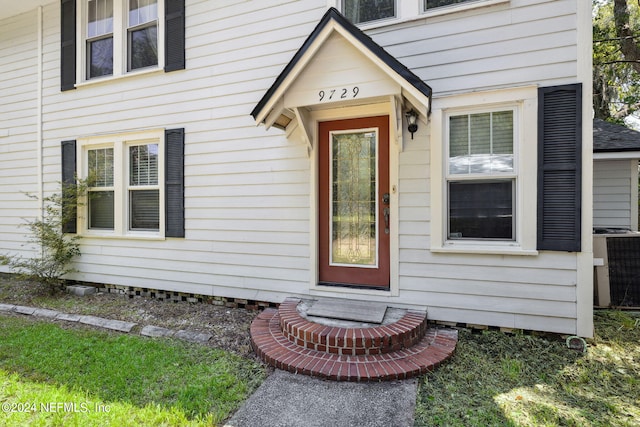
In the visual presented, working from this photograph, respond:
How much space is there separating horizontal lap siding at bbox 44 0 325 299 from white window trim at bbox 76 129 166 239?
16 centimetres

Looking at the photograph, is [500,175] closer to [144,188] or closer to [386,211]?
[386,211]

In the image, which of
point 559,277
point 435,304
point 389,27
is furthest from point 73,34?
point 559,277

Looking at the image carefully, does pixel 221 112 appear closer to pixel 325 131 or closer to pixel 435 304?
pixel 325 131

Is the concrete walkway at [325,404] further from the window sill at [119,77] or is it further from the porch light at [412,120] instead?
the window sill at [119,77]

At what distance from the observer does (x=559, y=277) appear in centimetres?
324

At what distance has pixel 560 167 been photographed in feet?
10.5

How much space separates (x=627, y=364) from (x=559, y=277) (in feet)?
2.83

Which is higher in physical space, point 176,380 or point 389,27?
point 389,27

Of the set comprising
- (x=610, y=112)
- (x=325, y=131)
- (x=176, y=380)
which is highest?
(x=610, y=112)

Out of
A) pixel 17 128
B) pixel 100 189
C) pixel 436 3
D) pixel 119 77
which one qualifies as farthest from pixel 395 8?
pixel 17 128

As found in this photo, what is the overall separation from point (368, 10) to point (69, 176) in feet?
17.9

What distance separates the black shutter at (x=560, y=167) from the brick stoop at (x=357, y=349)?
144 centimetres

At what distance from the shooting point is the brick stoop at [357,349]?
8.97 feet

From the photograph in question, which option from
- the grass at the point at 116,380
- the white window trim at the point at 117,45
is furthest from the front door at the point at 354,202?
the white window trim at the point at 117,45
